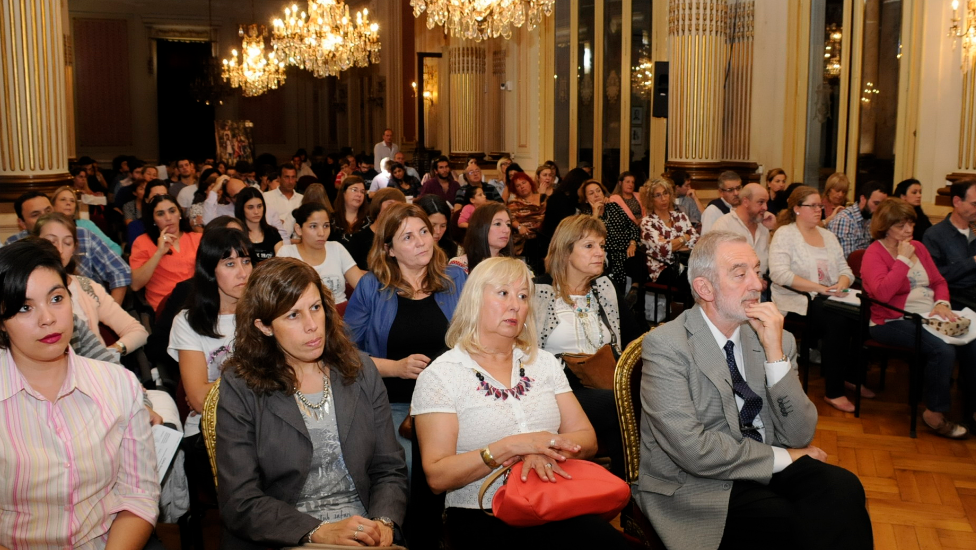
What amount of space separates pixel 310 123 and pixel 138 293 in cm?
1786

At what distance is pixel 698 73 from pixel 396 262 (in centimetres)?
723

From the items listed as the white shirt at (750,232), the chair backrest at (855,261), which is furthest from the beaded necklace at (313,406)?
the chair backrest at (855,261)

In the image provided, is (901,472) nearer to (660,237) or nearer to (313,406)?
(660,237)

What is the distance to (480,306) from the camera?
2791 millimetres

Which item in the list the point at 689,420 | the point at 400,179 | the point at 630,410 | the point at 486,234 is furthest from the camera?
the point at 400,179

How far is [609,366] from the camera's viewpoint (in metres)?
3.53

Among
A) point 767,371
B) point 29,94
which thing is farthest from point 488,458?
point 29,94

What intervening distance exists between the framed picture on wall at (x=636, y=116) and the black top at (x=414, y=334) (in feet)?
28.3

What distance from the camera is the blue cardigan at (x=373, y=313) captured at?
3574mm

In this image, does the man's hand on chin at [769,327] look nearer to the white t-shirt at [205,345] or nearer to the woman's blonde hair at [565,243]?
the woman's blonde hair at [565,243]

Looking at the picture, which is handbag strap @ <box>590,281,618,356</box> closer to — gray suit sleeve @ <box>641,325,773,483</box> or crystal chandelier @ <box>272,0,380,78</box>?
gray suit sleeve @ <box>641,325,773,483</box>

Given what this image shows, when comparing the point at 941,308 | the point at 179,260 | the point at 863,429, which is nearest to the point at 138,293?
the point at 179,260

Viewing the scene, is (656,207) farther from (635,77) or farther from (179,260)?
(635,77)

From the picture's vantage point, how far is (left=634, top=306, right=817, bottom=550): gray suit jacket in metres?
2.56
